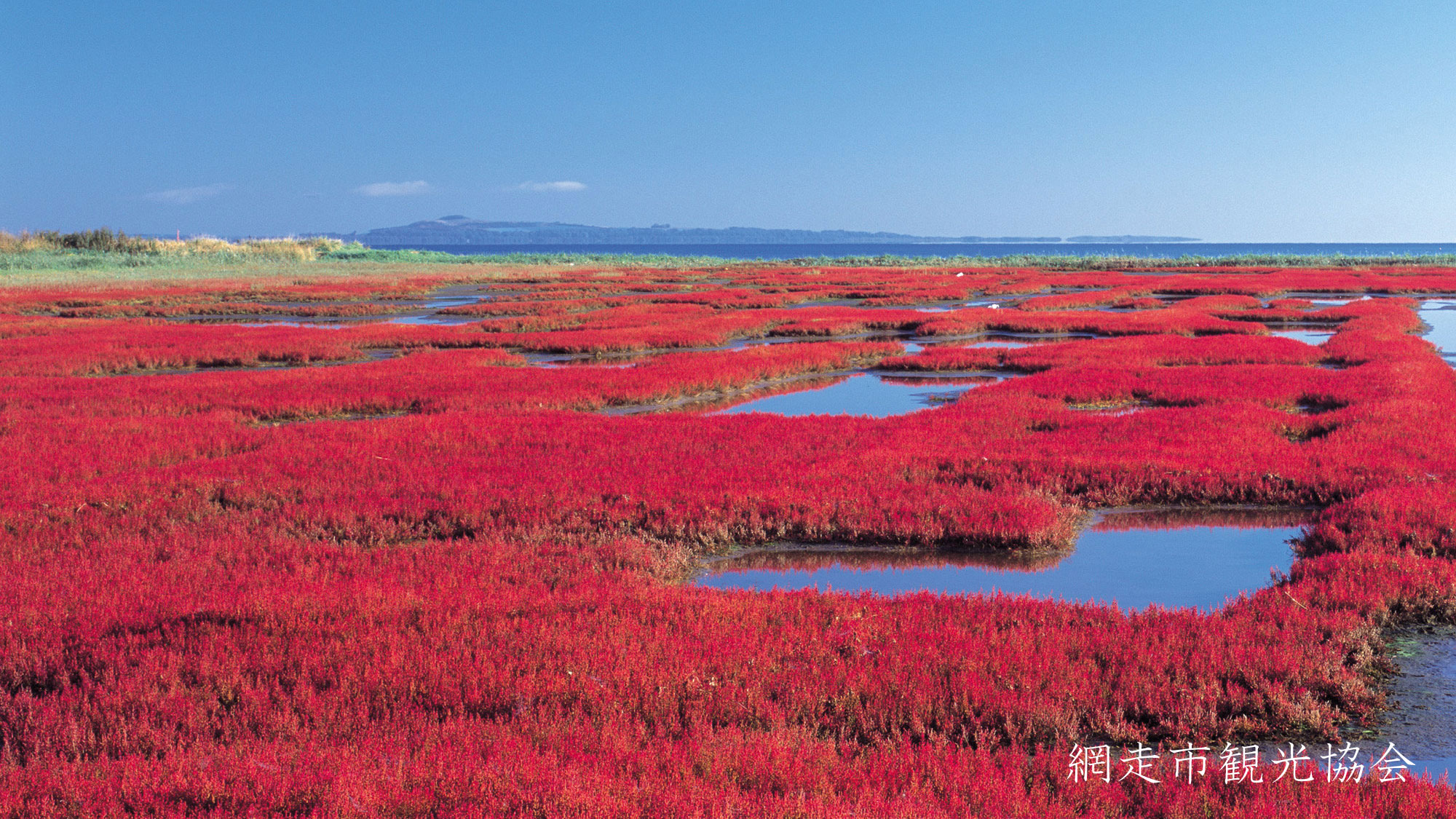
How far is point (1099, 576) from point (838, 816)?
5.94 meters

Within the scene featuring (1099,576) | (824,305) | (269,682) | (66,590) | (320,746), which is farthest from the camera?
(824,305)

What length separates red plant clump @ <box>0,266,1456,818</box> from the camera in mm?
5055

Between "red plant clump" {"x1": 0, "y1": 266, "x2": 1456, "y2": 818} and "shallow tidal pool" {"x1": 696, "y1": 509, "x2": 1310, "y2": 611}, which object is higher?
"red plant clump" {"x1": 0, "y1": 266, "x2": 1456, "y2": 818}

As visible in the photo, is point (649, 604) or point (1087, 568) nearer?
point (649, 604)

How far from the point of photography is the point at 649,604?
7.88 metres

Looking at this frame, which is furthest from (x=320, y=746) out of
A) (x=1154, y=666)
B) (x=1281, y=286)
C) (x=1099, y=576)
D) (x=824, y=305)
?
(x=1281, y=286)

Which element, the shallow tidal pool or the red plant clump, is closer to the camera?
the red plant clump

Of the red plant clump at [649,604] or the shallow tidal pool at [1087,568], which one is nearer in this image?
the red plant clump at [649,604]

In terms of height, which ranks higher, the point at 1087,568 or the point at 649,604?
the point at 649,604

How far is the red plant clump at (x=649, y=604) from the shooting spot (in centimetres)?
505

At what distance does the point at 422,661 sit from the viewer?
6461 millimetres

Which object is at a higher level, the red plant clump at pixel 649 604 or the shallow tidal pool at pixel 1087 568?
the red plant clump at pixel 649 604

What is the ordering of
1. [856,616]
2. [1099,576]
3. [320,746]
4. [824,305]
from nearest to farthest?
[320,746]
[856,616]
[1099,576]
[824,305]

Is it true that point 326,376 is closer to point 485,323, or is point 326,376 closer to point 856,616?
point 485,323
